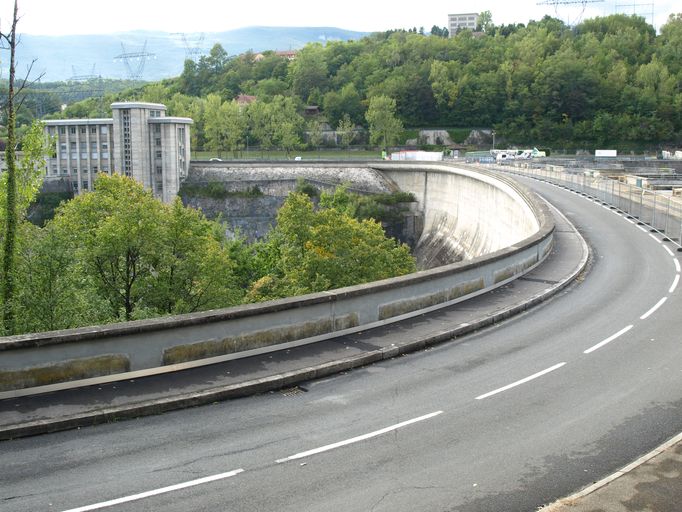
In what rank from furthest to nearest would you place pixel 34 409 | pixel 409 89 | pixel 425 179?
pixel 409 89 < pixel 425 179 < pixel 34 409

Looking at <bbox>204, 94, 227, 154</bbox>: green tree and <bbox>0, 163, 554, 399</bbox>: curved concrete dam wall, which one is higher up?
<bbox>204, 94, 227, 154</bbox>: green tree

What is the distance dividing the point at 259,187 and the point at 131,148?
19786mm

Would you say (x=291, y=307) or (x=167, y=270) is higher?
(x=291, y=307)

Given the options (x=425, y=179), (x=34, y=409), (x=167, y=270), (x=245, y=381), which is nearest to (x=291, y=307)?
(x=245, y=381)

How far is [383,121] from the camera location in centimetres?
15012

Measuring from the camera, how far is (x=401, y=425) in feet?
38.3

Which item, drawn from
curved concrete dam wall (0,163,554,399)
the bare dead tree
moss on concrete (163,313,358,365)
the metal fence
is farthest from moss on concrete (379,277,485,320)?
the metal fence

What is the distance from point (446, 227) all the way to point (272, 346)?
70670 millimetres

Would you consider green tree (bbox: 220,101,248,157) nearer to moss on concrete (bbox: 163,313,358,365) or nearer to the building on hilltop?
the building on hilltop

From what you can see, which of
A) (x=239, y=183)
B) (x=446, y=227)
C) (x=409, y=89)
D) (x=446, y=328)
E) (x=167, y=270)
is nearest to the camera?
(x=446, y=328)

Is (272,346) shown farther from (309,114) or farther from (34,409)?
(309,114)

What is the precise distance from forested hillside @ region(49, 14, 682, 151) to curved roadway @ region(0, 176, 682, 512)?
132197mm

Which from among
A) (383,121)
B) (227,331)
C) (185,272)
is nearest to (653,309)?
(227,331)

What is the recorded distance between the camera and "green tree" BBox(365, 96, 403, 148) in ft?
492
